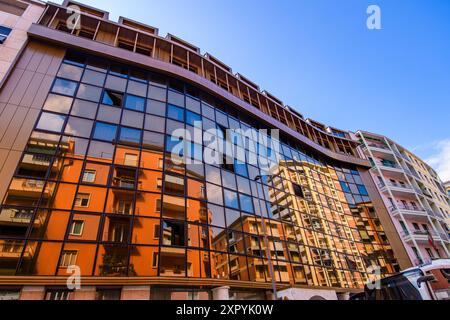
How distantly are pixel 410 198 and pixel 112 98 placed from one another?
3779 centimetres

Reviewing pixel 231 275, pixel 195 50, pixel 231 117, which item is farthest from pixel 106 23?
pixel 231 275

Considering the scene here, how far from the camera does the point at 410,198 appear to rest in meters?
33.3

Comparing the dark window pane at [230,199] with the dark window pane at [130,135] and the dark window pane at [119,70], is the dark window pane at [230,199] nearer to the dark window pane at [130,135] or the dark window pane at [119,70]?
the dark window pane at [130,135]

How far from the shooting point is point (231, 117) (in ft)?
74.4

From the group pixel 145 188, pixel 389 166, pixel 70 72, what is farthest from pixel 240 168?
pixel 389 166

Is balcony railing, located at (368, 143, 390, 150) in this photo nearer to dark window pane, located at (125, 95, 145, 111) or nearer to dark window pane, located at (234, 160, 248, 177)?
dark window pane, located at (234, 160, 248, 177)

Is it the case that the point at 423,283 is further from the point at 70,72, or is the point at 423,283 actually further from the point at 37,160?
the point at 70,72

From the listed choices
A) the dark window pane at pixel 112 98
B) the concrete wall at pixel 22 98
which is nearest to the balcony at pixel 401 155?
the dark window pane at pixel 112 98

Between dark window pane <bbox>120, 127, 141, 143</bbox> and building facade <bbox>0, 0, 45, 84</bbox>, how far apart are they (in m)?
6.53

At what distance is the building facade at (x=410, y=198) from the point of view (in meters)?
28.1

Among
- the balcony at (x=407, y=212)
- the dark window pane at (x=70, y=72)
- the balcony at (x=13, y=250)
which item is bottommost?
the balcony at (x=13, y=250)

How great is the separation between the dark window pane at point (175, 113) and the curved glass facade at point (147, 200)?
11cm

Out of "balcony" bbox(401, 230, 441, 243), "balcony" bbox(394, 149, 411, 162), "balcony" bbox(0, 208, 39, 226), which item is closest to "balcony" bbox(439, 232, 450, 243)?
"balcony" bbox(401, 230, 441, 243)

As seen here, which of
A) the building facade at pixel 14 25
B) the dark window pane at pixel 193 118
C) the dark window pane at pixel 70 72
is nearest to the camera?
the building facade at pixel 14 25
